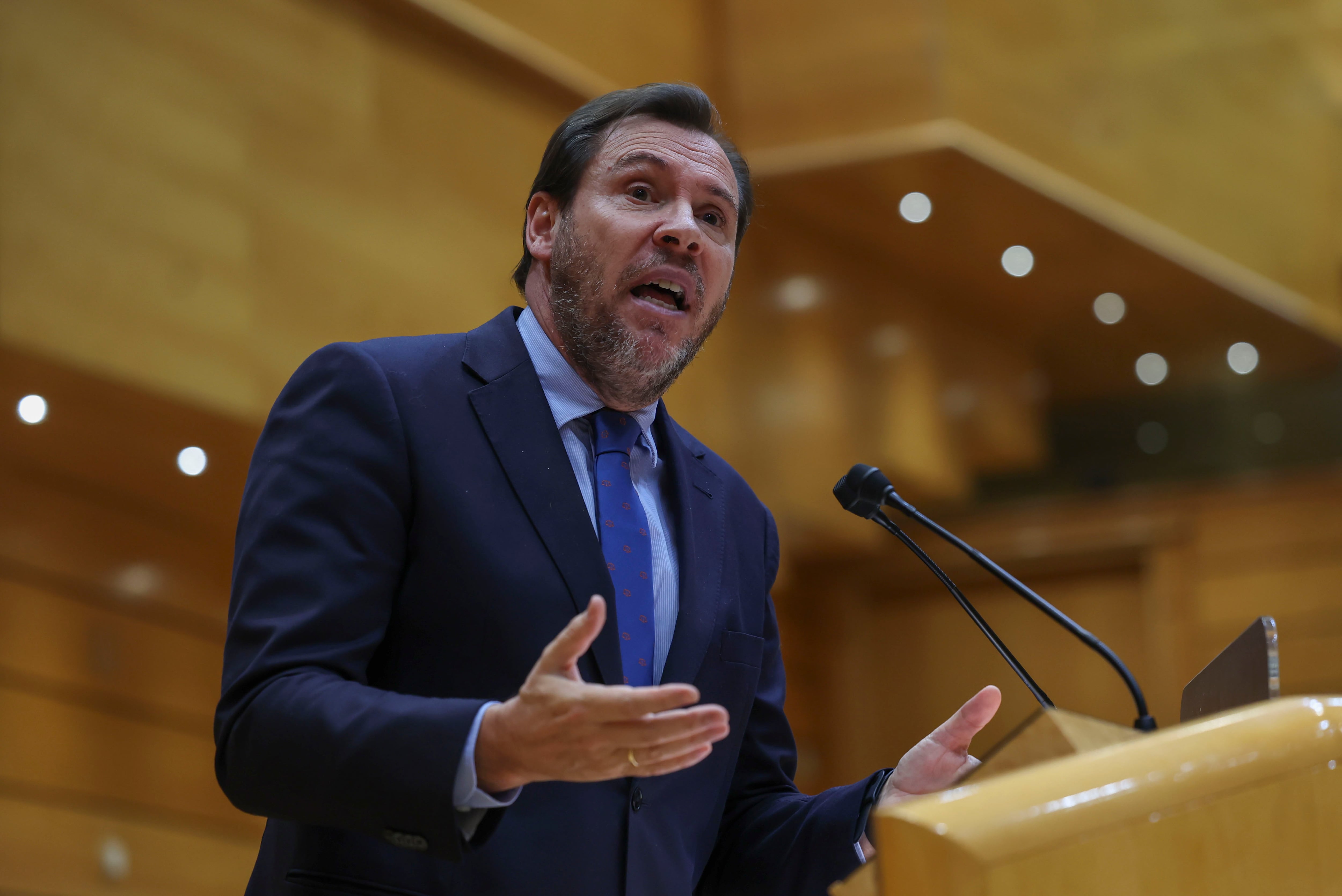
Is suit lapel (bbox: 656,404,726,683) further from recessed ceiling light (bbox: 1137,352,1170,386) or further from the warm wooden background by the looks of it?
recessed ceiling light (bbox: 1137,352,1170,386)

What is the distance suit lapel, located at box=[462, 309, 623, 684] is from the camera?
142 cm

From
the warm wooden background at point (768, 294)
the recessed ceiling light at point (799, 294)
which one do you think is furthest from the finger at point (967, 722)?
the recessed ceiling light at point (799, 294)

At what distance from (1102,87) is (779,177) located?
1222 millimetres

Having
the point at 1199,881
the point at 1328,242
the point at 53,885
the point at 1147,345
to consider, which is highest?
the point at 1328,242

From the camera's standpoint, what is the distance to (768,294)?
5188mm

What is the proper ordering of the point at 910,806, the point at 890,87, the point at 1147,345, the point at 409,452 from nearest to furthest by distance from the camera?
the point at 910,806
the point at 409,452
the point at 890,87
the point at 1147,345

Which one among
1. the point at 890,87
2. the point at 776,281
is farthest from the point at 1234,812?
the point at 776,281

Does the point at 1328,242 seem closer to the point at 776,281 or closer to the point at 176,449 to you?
the point at 776,281

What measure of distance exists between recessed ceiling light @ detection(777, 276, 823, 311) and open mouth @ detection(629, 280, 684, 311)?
3.49 meters

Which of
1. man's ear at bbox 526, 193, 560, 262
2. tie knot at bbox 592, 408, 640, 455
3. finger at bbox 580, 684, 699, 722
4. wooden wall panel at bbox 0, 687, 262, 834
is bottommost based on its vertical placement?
wooden wall panel at bbox 0, 687, 262, 834

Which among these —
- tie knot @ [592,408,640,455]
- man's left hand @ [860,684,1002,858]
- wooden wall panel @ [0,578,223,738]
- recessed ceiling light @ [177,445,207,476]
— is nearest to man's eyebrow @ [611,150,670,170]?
tie knot @ [592,408,640,455]

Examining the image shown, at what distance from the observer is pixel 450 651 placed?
4.53ft

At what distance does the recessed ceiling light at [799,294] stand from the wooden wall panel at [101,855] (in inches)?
104

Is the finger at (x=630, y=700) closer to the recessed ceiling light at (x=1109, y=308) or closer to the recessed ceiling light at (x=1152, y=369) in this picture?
the recessed ceiling light at (x=1109, y=308)
